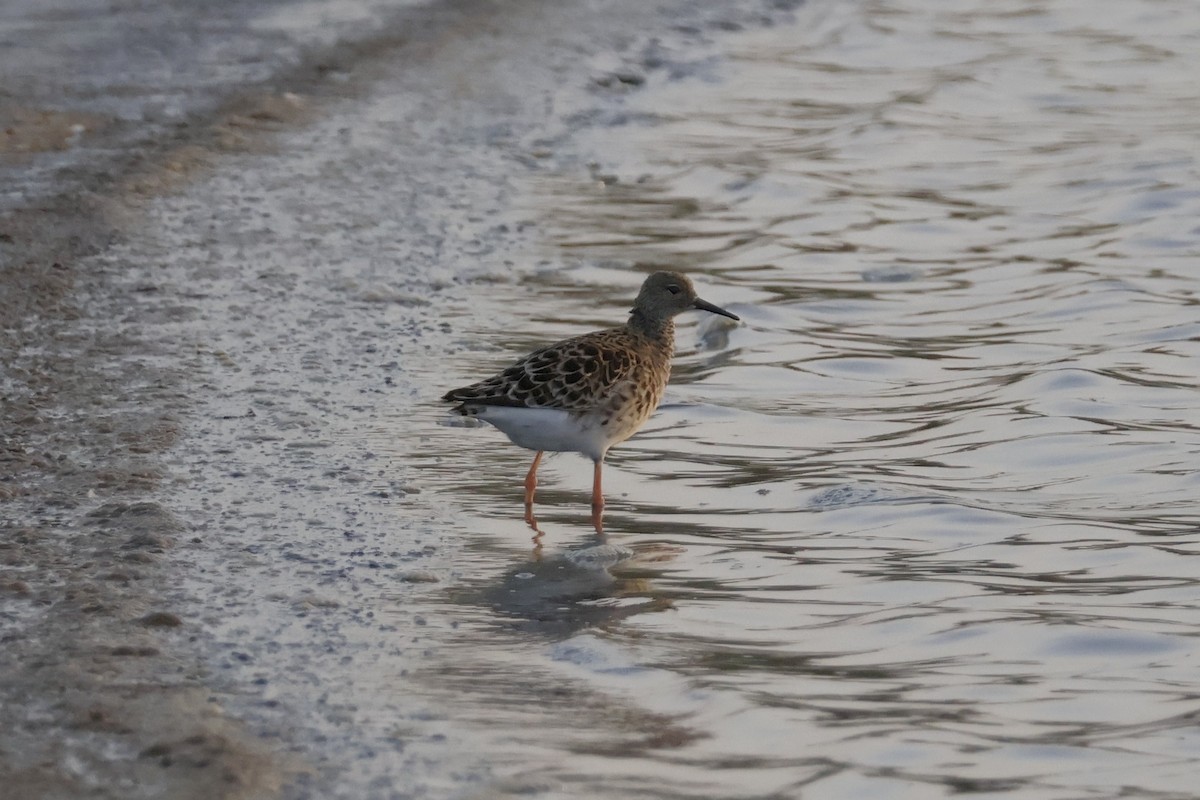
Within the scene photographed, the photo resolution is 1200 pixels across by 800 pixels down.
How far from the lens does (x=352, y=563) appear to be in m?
7.11

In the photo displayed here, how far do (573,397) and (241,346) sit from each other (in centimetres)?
281

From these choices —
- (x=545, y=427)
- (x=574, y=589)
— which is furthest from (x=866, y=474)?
(x=574, y=589)

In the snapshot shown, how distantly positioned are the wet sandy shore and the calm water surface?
42cm

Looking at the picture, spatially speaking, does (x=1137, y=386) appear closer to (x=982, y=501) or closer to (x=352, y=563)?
(x=982, y=501)

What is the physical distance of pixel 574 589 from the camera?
7184 millimetres

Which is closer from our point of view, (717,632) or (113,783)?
(113,783)

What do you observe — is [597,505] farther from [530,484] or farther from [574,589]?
[574,589]

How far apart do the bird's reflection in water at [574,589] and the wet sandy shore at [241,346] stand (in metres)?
0.33

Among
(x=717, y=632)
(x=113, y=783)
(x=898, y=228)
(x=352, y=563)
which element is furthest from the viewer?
(x=898, y=228)

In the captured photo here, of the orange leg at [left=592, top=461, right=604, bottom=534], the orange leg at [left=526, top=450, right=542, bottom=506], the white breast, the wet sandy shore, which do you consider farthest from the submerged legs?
the wet sandy shore

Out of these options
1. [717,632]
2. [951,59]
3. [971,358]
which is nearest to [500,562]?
[717,632]

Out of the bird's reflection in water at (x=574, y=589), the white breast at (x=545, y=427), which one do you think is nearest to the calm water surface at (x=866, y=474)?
the bird's reflection in water at (x=574, y=589)

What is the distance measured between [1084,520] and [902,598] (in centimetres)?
124

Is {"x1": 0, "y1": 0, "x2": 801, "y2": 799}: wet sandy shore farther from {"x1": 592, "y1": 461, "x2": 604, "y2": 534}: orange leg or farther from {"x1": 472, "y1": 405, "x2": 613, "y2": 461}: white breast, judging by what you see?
{"x1": 592, "y1": 461, "x2": 604, "y2": 534}: orange leg
